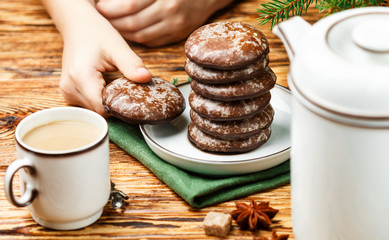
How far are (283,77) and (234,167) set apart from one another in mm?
445

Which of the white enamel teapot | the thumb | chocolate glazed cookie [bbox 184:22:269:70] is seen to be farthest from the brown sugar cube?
the thumb

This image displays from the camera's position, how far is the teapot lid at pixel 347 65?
2.06 feet

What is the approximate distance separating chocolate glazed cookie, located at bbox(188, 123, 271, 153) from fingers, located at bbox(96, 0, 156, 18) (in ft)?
1.77

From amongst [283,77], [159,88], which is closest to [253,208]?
[159,88]

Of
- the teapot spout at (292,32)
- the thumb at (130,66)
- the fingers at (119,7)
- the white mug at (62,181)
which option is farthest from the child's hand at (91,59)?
the teapot spout at (292,32)

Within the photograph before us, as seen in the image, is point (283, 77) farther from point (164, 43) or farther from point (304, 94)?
point (304, 94)

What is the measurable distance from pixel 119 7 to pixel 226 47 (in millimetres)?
589

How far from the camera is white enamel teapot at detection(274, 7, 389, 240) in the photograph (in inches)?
25.1

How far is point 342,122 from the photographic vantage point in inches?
25.8

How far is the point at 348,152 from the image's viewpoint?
68cm

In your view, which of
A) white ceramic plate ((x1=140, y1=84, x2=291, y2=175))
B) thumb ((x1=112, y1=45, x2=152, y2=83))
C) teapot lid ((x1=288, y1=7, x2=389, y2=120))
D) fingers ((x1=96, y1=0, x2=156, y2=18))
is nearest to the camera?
teapot lid ((x1=288, y1=7, x2=389, y2=120))

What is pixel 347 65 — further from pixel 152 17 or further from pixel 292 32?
pixel 152 17

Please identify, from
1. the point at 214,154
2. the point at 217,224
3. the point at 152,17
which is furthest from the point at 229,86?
the point at 152,17

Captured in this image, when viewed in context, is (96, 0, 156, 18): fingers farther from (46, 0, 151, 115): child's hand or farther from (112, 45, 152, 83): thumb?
(112, 45, 152, 83): thumb
